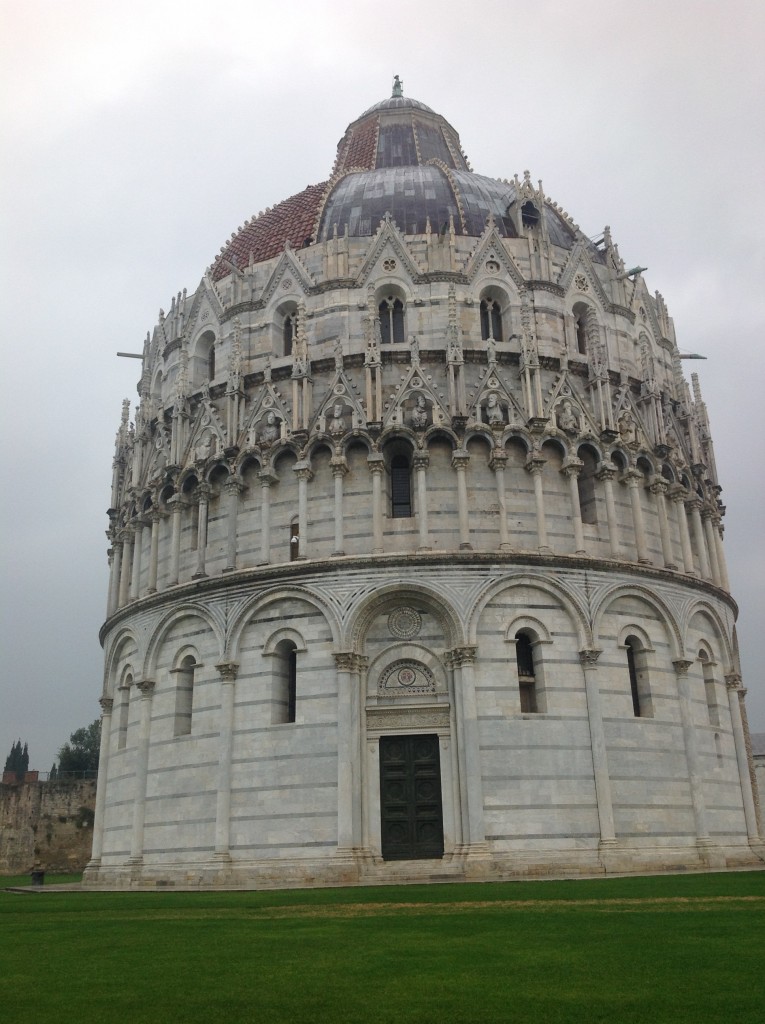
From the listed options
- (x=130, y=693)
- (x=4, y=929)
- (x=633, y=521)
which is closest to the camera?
(x=4, y=929)

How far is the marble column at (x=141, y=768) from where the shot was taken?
3056 centimetres

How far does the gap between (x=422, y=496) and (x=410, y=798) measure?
8996mm

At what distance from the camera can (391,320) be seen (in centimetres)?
3331

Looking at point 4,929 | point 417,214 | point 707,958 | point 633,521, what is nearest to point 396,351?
point 417,214

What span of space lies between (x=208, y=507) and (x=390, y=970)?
2432 cm

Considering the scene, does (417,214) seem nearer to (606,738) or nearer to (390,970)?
(606,738)

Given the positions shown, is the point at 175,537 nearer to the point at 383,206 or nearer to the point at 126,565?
the point at 126,565

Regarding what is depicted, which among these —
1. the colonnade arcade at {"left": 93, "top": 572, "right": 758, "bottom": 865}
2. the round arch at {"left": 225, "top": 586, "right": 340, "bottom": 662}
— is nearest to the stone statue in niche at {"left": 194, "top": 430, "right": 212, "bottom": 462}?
the colonnade arcade at {"left": 93, "top": 572, "right": 758, "bottom": 865}

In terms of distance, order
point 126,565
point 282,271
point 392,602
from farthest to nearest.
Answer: point 126,565, point 282,271, point 392,602

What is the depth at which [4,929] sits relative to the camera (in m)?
15.6

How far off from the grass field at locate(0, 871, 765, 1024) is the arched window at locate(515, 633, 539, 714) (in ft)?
35.3


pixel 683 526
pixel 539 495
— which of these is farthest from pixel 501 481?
pixel 683 526

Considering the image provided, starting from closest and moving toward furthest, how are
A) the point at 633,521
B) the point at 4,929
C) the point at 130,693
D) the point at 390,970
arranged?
the point at 390,970 < the point at 4,929 < the point at 633,521 < the point at 130,693

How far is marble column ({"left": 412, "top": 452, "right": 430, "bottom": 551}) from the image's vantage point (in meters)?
29.4
